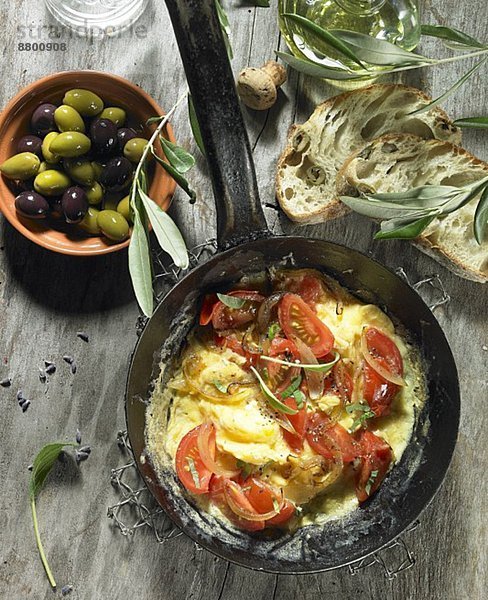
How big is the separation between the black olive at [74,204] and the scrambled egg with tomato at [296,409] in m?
0.49

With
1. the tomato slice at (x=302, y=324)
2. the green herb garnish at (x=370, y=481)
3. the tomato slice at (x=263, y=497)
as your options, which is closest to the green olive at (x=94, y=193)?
the tomato slice at (x=302, y=324)

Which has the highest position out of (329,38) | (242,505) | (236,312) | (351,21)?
(329,38)

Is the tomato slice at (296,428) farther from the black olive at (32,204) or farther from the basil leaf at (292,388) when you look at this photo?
the black olive at (32,204)

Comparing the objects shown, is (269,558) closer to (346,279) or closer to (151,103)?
(346,279)

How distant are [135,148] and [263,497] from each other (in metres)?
1.11

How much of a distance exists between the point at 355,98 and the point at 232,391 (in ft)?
3.34

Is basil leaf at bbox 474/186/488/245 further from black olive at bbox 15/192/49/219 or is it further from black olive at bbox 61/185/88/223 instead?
black olive at bbox 15/192/49/219

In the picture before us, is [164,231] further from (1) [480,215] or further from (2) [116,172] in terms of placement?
(1) [480,215]

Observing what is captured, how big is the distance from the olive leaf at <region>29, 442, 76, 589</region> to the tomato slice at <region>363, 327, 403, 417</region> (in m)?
0.94

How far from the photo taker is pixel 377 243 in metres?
2.64

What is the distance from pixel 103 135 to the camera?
2.36 m

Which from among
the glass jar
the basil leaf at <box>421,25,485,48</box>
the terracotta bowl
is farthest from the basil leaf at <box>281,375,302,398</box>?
the glass jar

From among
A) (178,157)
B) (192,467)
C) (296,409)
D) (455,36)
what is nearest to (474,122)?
(455,36)

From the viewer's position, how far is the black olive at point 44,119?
2375 millimetres
